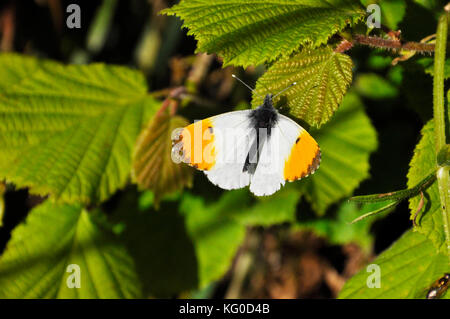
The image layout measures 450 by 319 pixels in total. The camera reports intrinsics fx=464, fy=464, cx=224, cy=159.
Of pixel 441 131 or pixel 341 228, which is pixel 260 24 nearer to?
pixel 441 131

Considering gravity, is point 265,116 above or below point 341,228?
above

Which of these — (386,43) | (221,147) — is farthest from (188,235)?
(386,43)

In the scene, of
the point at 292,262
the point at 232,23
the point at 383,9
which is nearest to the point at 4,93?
the point at 232,23

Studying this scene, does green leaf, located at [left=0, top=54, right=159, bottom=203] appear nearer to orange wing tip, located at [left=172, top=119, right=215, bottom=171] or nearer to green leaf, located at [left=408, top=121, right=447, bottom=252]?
orange wing tip, located at [left=172, top=119, right=215, bottom=171]

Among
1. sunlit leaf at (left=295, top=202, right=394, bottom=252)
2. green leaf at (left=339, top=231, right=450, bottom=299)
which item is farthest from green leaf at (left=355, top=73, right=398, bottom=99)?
green leaf at (left=339, top=231, right=450, bottom=299)

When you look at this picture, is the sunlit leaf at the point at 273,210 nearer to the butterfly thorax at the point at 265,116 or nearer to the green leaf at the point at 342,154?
the green leaf at the point at 342,154
